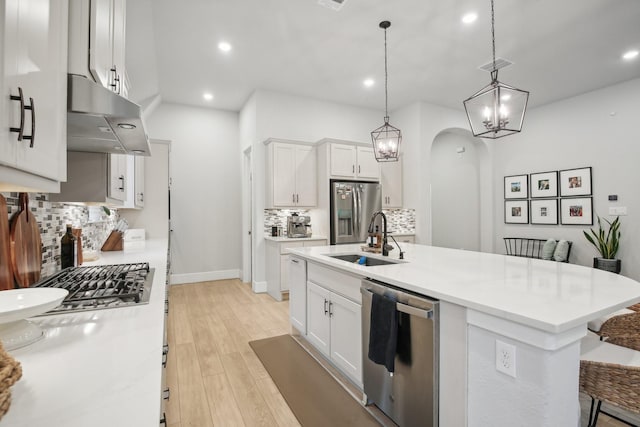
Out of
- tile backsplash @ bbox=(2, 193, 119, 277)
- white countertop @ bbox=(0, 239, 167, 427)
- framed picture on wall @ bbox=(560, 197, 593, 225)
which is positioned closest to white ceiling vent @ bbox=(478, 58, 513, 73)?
framed picture on wall @ bbox=(560, 197, 593, 225)

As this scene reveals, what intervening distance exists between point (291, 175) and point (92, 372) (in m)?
4.29

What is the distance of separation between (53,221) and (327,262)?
1.83m

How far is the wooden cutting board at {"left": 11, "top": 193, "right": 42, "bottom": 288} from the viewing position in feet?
4.54

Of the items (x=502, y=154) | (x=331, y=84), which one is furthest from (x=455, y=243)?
(x=331, y=84)

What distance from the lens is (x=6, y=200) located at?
1.40 metres

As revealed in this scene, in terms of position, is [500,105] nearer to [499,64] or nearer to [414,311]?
[414,311]

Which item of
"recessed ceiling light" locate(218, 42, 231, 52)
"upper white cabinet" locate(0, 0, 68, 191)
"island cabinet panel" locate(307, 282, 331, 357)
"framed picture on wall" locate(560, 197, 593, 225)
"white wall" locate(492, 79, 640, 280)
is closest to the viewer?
→ "upper white cabinet" locate(0, 0, 68, 191)

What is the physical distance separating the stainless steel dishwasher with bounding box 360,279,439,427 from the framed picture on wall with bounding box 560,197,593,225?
5.17 metres

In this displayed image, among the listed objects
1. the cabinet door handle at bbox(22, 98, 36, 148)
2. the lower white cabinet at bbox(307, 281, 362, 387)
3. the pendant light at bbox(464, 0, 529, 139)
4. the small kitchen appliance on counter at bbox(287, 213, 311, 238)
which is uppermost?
the pendant light at bbox(464, 0, 529, 139)

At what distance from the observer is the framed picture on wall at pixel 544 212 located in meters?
5.52

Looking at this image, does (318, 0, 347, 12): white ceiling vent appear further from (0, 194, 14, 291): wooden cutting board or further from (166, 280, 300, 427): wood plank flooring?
(166, 280, 300, 427): wood plank flooring

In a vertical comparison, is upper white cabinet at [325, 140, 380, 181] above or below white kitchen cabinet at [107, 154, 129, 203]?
above

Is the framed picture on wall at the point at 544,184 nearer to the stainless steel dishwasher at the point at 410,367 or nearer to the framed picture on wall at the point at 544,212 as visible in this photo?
the framed picture on wall at the point at 544,212

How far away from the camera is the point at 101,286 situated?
4.99 ft
